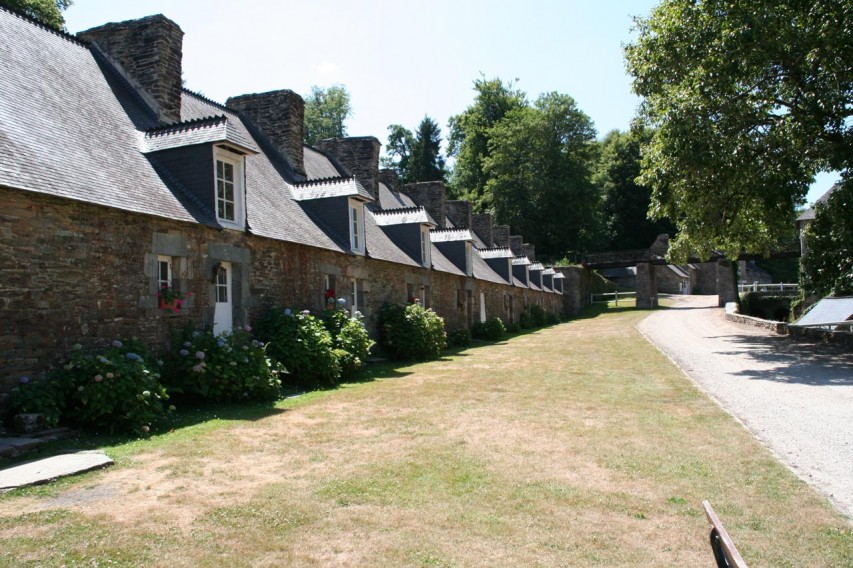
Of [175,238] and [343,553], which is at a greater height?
[175,238]

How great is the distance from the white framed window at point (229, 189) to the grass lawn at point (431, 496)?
12.0 ft

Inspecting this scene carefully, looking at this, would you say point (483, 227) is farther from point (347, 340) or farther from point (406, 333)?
point (347, 340)

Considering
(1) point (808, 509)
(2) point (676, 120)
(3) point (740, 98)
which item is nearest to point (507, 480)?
(1) point (808, 509)

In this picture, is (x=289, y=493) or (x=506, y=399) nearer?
(x=289, y=493)

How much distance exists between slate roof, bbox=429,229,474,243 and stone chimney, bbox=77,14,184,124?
13568 millimetres

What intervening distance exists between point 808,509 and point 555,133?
4749cm

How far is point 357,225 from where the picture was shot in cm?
1573

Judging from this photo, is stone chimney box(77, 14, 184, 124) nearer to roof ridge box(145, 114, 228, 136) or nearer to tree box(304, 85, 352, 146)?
roof ridge box(145, 114, 228, 136)

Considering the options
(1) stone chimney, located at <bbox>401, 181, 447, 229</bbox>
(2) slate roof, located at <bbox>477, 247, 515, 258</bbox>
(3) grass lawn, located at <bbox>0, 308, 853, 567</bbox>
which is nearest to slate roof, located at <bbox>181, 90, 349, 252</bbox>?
(3) grass lawn, located at <bbox>0, 308, 853, 567</bbox>

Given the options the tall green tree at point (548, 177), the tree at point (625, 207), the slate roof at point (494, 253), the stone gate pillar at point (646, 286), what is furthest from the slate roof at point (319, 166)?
the tree at point (625, 207)

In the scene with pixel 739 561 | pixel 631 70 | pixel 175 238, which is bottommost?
pixel 739 561

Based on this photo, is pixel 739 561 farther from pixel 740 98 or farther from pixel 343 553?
pixel 740 98

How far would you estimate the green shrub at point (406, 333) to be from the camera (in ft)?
53.7

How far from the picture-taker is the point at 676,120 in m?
15.8
